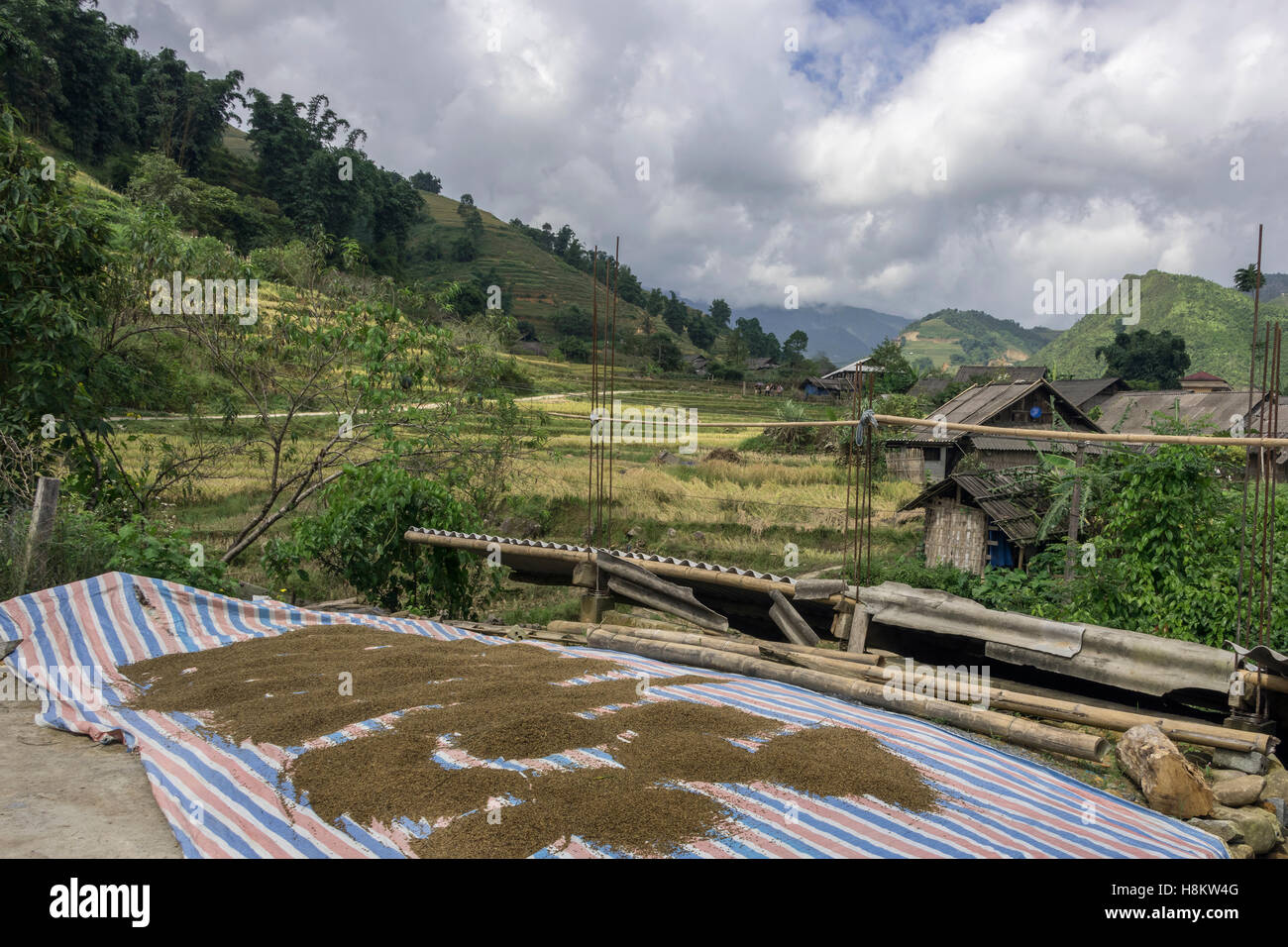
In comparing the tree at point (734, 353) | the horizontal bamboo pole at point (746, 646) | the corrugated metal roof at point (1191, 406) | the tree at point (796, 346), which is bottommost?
the horizontal bamboo pole at point (746, 646)

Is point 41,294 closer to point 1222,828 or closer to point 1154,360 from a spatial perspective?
point 1222,828

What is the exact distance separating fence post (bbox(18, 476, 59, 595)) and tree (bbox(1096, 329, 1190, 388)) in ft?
155

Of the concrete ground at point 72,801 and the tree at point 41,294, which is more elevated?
the tree at point 41,294

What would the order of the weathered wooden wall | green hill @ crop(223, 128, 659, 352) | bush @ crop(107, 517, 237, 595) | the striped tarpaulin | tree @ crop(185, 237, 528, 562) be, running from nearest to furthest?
the striped tarpaulin
bush @ crop(107, 517, 237, 595)
tree @ crop(185, 237, 528, 562)
the weathered wooden wall
green hill @ crop(223, 128, 659, 352)

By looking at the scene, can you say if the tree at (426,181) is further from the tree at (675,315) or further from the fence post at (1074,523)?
the fence post at (1074,523)

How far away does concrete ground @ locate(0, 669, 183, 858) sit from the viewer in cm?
247

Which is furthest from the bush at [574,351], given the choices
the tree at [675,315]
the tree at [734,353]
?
the tree at [675,315]

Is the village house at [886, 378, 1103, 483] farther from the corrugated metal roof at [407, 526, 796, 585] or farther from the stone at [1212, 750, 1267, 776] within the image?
the stone at [1212, 750, 1267, 776]

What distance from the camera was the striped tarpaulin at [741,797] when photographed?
235 cm

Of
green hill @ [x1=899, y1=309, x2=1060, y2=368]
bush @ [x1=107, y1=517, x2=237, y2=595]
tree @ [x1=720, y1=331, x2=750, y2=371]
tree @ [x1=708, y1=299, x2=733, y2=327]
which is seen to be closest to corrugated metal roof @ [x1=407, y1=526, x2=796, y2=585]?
bush @ [x1=107, y1=517, x2=237, y2=595]

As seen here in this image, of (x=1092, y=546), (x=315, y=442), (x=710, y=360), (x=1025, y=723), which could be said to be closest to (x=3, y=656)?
(x=1025, y=723)

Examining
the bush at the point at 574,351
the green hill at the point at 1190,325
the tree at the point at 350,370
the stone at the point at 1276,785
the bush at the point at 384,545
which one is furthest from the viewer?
the green hill at the point at 1190,325

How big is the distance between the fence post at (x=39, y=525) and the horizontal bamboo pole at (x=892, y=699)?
3781 millimetres
